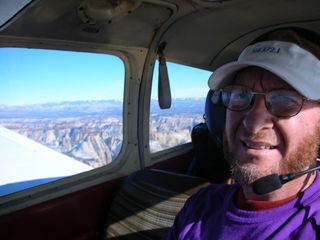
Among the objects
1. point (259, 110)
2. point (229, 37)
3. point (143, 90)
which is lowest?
point (259, 110)

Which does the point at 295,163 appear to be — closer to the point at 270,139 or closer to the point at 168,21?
the point at 270,139

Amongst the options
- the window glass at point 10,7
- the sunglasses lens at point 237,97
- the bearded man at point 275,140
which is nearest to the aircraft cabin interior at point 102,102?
the window glass at point 10,7

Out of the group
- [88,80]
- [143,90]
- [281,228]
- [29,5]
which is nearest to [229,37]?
[143,90]

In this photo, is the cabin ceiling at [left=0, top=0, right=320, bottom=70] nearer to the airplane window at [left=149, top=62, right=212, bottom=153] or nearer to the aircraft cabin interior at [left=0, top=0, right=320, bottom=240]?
the aircraft cabin interior at [left=0, top=0, right=320, bottom=240]

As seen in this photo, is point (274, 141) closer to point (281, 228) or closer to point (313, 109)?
point (313, 109)

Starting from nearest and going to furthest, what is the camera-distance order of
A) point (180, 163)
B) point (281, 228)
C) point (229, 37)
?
point (281, 228)
point (229, 37)
point (180, 163)
